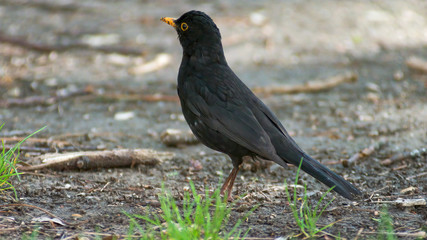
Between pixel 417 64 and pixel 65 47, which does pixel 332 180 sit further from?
pixel 65 47

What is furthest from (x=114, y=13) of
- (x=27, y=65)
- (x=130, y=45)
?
(x=27, y=65)

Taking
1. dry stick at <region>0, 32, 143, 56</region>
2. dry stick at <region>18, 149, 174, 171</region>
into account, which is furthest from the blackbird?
dry stick at <region>0, 32, 143, 56</region>

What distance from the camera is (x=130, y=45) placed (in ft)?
30.7

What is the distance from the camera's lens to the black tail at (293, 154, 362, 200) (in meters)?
3.54

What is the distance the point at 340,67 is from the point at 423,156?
3710 millimetres

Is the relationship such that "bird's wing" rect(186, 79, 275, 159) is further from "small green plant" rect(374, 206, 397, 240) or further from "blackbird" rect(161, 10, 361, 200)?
"small green plant" rect(374, 206, 397, 240)

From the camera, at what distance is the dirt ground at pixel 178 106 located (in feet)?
12.2

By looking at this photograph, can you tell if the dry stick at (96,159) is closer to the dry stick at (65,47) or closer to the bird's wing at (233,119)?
the bird's wing at (233,119)

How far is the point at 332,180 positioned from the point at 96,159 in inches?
80.7

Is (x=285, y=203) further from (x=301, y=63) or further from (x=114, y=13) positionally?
(x=114, y=13)

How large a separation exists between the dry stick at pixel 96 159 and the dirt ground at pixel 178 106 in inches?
2.7

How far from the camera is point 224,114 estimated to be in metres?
3.96

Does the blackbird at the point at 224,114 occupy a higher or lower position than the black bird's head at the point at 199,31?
lower

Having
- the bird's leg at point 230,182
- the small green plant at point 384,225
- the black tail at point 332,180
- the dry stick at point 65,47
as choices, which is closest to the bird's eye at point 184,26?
the bird's leg at point 230,182
